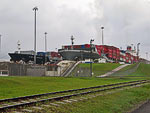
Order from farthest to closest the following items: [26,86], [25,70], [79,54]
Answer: [79,54] < [25,70] < [26,86]

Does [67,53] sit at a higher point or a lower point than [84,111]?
higher

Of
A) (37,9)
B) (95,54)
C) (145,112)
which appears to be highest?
(37,9)

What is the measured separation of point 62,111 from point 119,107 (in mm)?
3407

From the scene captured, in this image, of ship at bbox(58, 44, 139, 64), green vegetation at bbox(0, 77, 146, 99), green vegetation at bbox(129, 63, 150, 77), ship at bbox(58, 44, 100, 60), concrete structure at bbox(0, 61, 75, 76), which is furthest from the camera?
ship at bbox(58, 44, 139, 64)

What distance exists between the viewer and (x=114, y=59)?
490 feet

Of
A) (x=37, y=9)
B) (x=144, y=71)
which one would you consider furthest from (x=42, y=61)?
(x=144, y=71)

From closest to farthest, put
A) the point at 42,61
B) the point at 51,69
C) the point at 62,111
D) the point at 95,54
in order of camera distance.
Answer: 1. the point at 62,111
2. the point at 51,69
3. the point at 42,61
4. the point at 95,54

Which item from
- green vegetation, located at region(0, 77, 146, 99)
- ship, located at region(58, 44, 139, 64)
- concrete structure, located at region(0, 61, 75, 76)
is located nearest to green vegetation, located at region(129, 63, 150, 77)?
concrete structure, located at region(0, 61, 75, 76)

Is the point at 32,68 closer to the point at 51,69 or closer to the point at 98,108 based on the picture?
the point at 51,69

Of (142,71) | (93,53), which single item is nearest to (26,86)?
(142,71)

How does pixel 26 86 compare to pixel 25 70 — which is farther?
pixel 25 70

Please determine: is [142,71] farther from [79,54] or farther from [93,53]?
[79,54]

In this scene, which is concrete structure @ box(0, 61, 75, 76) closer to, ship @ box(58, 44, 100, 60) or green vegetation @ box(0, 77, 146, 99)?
green vegetation @ box(0, 77, 146, 99)

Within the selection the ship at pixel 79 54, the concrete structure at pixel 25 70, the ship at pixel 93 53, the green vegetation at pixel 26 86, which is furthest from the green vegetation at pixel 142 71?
the ship at pixel 79 54
